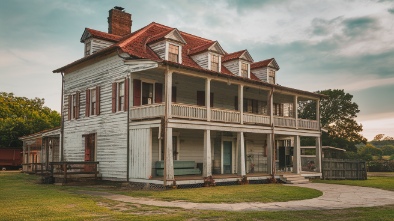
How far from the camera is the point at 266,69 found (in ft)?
97.0

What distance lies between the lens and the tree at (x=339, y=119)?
216 ft

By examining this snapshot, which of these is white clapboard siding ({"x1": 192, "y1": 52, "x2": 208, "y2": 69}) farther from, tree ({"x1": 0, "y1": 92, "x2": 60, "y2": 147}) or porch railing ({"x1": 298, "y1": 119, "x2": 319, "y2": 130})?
tree ({"x1": 0, "y1": 92, "x2": 60, "y2": 147})

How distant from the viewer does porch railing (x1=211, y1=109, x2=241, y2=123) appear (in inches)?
837

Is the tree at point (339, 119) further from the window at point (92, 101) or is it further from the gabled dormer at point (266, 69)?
the window at point (92, 101)

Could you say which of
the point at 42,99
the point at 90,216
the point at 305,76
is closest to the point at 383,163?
the point at 305,76

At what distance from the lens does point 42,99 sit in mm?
71062

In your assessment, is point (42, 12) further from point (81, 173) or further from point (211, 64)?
point (211, 64)

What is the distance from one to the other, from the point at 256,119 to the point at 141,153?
26.5 feet

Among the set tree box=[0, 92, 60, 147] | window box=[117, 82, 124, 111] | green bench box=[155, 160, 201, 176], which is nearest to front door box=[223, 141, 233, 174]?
green bench box=[155, 160, 201, 176]

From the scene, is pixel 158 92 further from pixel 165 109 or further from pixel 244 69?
pixel 244 69

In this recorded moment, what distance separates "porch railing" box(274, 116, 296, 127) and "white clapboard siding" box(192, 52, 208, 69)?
599 centimetres

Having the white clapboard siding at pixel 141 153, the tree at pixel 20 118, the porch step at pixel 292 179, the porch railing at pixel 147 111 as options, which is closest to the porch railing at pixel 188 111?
the porch railing at pixel 147 111

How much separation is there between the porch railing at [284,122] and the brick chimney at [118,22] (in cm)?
1295

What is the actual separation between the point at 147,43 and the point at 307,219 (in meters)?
16.1
